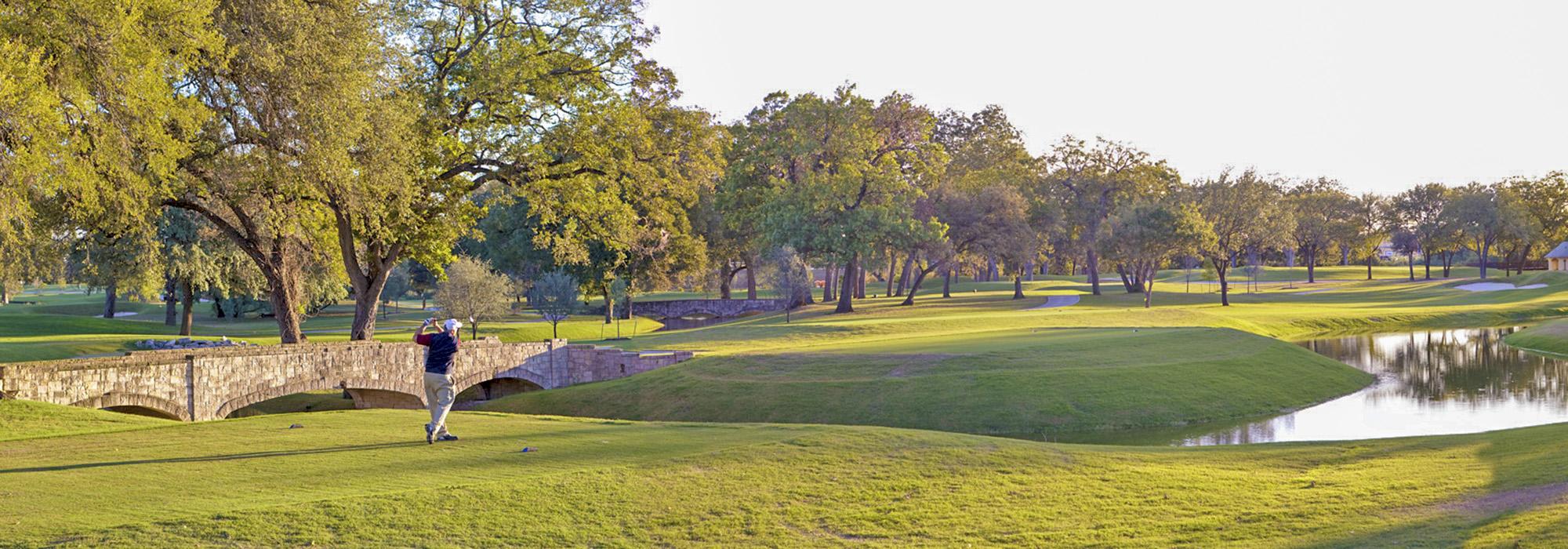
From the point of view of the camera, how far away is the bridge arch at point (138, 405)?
2094cm

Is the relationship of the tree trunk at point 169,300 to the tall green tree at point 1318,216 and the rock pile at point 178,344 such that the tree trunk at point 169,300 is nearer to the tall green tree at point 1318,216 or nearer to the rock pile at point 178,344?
the rock pile at point 178,344

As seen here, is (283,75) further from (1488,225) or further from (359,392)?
(1488,225)

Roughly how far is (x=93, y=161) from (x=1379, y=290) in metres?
94.1

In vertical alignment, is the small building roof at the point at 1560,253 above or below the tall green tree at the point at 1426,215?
below

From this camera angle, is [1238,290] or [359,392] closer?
[359,392]

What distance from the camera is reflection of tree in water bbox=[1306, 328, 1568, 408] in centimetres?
3484

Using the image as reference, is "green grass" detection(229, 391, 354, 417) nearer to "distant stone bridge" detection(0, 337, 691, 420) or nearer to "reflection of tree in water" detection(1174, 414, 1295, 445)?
"distant stone bridge" detection(0, 337, 691, 420)

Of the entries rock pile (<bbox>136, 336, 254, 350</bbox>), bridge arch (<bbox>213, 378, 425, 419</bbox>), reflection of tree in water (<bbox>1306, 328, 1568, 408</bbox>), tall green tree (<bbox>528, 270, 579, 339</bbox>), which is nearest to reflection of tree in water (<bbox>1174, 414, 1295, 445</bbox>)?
reflection of tree in water (<bbox>1306, 328, 1568, 408</bbox>)

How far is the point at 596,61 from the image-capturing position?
1326 inches

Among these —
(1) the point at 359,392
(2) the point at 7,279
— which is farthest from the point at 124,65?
(2) the point at 7,279

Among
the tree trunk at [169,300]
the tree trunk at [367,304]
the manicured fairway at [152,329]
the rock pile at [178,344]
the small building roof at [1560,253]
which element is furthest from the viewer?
the small building roof at [1560,253]

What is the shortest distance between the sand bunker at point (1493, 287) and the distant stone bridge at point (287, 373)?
77125mm

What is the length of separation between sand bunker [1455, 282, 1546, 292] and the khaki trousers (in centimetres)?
9187

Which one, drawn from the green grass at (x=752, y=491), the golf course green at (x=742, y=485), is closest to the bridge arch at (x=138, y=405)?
the golf course green at (x=742, y=485)
